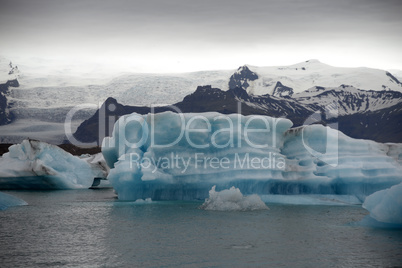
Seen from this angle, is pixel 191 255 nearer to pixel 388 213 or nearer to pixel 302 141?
pixel 388 213

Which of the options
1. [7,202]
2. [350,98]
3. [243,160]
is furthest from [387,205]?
[350,98]

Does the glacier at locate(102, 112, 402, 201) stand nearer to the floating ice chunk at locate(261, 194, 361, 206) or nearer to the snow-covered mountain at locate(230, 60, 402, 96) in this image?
the floating ice chunk at locate(261, 194, 361, 206)

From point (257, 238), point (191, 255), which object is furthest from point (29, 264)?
point (257, 238)

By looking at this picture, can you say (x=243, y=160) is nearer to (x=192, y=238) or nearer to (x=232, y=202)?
(x=232, y=202)

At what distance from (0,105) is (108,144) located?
96113 millimetres

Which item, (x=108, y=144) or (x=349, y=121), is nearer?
(x=108, y=144)

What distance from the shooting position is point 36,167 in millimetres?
34031

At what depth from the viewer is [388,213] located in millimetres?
15719

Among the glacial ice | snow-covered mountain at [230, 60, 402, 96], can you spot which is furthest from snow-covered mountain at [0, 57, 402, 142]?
the glacial ice

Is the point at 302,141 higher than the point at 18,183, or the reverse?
the point at 302,141

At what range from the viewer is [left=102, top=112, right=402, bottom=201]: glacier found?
77.9 ft

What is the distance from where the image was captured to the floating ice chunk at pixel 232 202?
68.2 ft

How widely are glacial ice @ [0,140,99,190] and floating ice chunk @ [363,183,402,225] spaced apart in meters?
24.2

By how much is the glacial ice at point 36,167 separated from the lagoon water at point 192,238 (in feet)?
43.6
